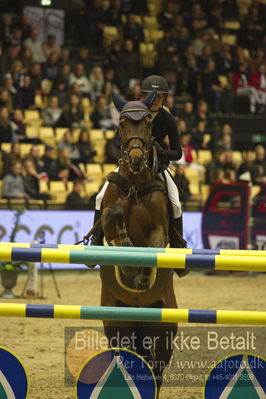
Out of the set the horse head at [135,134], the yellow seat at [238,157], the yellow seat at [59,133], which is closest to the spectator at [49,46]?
the yellow seat at [59,133]

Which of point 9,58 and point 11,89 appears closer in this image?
A: point 11,89

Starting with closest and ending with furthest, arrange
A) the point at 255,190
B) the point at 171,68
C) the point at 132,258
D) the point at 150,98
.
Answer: the point at 132,258
the point at 150,98
the point at 255,190
the point at 171,68

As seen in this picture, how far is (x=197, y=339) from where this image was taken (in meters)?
9.16


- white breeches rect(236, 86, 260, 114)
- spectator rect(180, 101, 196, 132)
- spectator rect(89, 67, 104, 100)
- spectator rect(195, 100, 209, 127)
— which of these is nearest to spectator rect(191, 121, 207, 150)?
spectator rect(180, 101, 196, 132)

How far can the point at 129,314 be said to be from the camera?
451 centimetres

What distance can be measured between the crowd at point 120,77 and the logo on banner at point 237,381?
1016 cm

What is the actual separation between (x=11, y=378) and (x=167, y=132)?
2569 millimetres

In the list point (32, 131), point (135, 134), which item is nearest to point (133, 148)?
point (135, 134)

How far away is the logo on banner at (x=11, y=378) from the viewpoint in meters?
4.73

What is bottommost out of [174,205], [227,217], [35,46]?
[227,217]

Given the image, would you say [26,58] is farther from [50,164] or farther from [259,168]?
[259,168]

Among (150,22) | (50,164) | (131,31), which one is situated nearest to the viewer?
(50,164)

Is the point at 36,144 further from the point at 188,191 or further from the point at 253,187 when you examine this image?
the point at 253,187

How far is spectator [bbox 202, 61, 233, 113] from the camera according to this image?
20.2m
